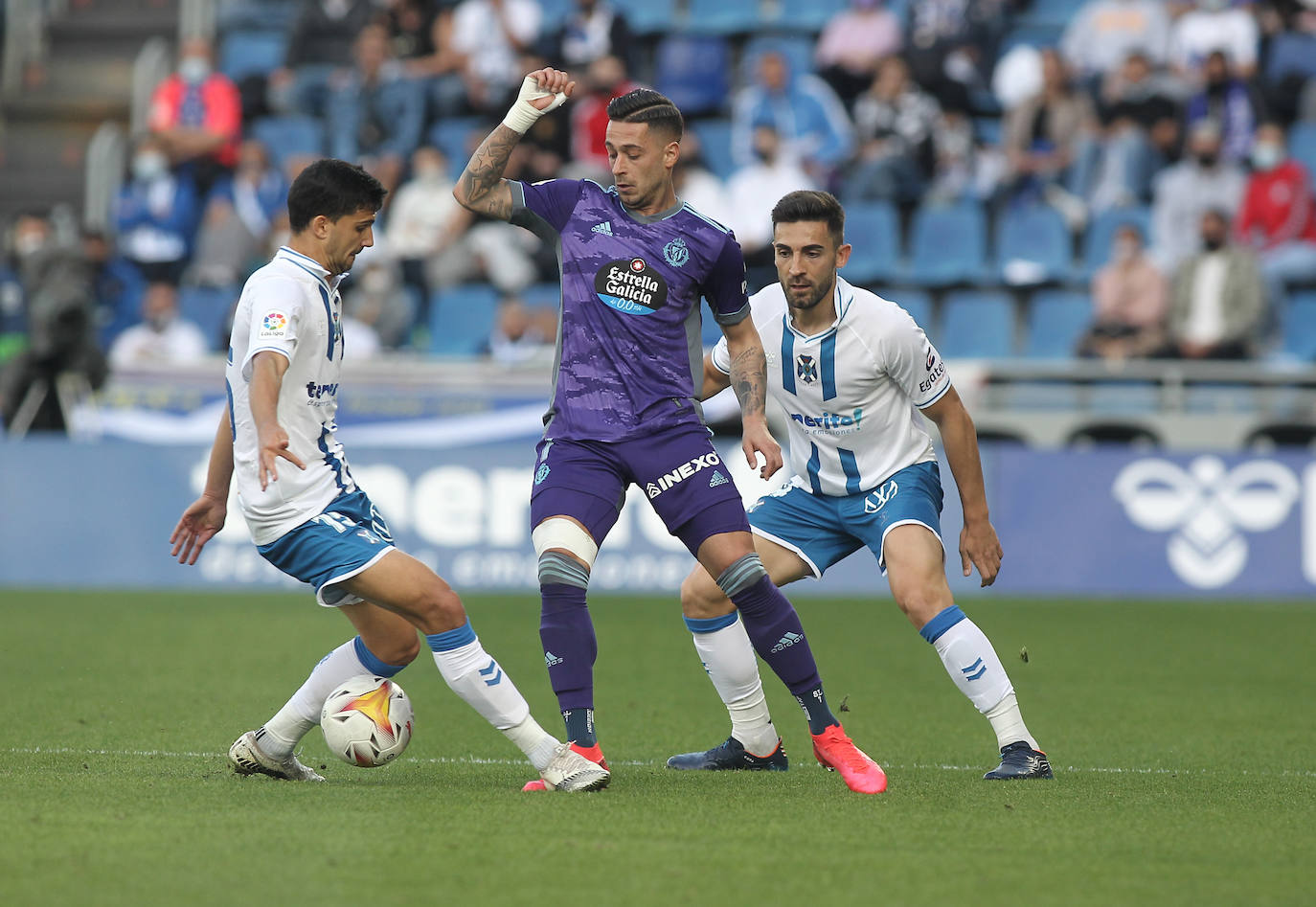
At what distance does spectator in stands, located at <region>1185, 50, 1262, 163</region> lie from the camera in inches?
674

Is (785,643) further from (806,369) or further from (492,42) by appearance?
(492,42)

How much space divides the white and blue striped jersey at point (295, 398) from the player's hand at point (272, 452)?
29 centimetres

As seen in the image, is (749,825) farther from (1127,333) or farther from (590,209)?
(1127,333)

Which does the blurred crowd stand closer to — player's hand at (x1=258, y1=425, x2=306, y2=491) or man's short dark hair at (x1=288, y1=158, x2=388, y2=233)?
man's short dark hair at (x1=288, y1=158, x2=388, y2=233)

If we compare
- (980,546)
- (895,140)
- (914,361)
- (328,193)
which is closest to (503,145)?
(328,193)

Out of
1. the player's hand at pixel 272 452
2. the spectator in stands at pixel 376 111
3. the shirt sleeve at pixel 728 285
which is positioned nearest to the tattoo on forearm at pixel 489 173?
the shirt sleeve at pixel 728 285

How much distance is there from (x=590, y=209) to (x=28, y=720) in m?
3.28

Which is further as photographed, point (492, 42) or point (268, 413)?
point (492, 42)

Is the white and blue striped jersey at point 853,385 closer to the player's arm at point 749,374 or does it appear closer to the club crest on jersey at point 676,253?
the player's arm at point 749,374

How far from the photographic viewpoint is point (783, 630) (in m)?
5.91

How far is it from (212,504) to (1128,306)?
37.4 ft

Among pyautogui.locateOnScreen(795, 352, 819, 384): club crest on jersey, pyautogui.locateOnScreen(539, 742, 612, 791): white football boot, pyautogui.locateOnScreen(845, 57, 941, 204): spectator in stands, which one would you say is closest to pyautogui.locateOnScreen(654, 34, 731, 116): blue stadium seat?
pyautogui.locateOnScreen(845, 57, 941, 204): spectator in stands

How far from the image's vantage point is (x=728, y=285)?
6051 mm

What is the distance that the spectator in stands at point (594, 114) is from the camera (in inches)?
695
